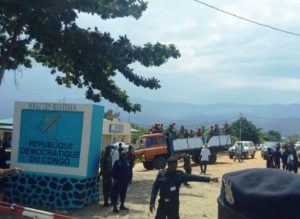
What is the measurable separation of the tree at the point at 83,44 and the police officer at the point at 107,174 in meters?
5.47

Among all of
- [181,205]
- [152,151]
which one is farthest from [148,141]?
[181,205]

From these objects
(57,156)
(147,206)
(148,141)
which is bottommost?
(147,206)

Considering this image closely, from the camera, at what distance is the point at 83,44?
1884cm

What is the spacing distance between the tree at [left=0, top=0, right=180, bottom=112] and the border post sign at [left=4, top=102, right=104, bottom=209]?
4.52 metres

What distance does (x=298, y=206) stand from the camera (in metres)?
1.72

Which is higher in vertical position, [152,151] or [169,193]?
[152,151]

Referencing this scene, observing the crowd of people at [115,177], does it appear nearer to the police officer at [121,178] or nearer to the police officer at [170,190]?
the police officer at [121,178]

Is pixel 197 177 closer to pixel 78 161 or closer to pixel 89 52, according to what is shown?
pixel 78 161

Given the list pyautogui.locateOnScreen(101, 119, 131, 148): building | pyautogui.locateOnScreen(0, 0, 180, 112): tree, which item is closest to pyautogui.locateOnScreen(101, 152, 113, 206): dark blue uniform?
pyautogui.locateOnScreen(0, 0, 180, 112): tree

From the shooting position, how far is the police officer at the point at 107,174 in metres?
14.6

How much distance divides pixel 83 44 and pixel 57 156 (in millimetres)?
5828

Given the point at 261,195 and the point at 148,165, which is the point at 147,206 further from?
the point at 148,165

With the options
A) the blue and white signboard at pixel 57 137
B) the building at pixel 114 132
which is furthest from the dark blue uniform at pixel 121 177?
the building at pixel 114 132

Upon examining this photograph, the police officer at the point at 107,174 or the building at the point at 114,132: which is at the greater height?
the building at the point at 114,132
